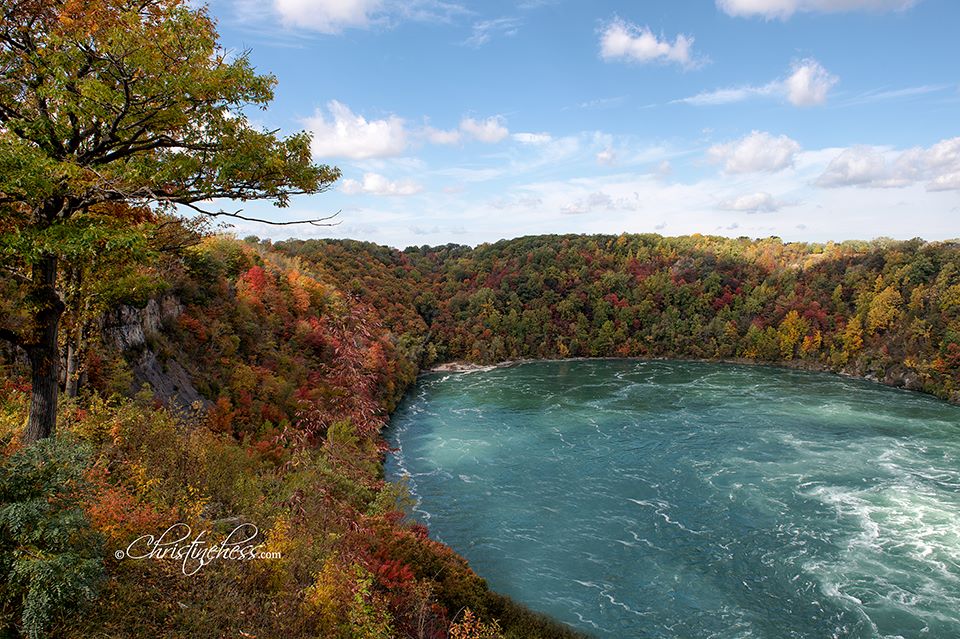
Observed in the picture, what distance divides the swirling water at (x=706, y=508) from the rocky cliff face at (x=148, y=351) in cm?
1378

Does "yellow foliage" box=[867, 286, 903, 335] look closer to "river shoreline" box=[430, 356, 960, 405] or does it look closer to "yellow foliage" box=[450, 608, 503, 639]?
"river shoreline" box=[430, 356, 960, 405]

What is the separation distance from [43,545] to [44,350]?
2726 millimetres

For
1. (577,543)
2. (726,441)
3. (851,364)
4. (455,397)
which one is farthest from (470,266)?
(577,543)

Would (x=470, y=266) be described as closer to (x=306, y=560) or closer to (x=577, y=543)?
(x=577, y=543)

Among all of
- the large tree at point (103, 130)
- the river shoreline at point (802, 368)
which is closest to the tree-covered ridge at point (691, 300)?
the river shoreline at point (802, 368)

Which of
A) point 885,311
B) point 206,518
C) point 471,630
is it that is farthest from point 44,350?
point 885,311

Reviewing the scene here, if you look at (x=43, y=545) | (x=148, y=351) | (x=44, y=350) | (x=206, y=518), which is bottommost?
(x=206, y=518)

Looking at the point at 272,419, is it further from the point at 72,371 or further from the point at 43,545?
the point at 43,545

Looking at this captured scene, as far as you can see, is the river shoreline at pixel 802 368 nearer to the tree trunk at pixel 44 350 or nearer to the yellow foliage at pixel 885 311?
the yellow foliage at pixel 885 311

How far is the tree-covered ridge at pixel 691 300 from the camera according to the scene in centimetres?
6594

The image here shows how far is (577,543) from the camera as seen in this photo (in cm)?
2391

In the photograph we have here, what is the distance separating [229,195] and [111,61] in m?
1.92

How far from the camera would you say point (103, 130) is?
6453 mm

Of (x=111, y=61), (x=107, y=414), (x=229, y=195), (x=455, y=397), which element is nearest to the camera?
(x=111, y=61)
